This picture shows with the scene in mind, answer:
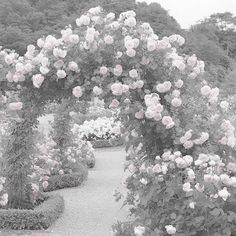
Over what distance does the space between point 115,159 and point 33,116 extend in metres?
7.57

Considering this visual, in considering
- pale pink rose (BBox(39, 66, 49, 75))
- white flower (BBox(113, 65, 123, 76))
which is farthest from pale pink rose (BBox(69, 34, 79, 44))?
white flower (BBox(113, 65, 123, 76))

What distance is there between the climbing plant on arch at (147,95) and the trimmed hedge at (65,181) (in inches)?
153

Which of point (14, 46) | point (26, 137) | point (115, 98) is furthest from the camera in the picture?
point (14, 46)

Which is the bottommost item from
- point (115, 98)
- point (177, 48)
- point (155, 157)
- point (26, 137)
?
point (26, 137)

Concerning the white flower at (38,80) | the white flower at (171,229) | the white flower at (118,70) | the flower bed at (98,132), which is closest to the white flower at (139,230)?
the white flower at (171,229)

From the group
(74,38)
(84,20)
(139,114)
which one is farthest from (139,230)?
(84,20)

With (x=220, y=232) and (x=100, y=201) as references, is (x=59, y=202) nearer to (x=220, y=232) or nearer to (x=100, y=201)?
(x=100, y=201)

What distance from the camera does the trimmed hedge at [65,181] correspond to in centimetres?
880

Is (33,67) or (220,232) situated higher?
(33,67)

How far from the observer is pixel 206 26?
48594 mm

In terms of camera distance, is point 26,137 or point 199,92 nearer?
Result: point 199,92

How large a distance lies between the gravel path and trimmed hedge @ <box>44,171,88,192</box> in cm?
12

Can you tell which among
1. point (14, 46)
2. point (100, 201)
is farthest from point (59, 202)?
point (14, 46)

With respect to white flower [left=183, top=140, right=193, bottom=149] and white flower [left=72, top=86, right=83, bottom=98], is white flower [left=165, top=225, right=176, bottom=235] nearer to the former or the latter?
white flower [left=183, top=140, right=193, bottom=149]
